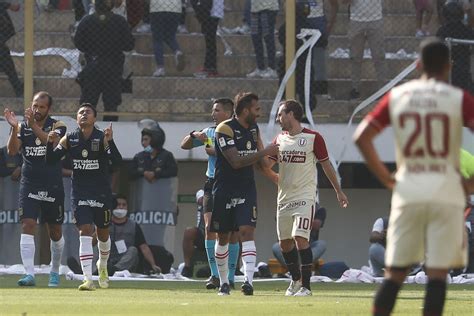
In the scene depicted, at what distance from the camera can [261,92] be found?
2172cm

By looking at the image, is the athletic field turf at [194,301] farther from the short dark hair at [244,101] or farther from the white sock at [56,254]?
the short dark hair at [244,101]

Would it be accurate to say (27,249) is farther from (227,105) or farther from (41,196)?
(227,105)

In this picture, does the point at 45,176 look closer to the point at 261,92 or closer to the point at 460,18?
the point at 261,92

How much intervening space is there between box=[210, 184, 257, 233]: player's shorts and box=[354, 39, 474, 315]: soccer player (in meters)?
6.16

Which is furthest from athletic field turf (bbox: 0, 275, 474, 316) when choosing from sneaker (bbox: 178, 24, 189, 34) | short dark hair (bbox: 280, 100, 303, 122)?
sneaker (bbox: 178, 24, 189, 34)

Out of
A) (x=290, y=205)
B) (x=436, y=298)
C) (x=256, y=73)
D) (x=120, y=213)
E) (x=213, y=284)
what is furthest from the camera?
(x=256, y=73)

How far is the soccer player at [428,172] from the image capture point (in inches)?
325

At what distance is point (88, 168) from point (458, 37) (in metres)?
7.28

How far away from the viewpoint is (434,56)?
8.36m

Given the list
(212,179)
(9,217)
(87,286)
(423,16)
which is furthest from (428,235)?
(423,16)

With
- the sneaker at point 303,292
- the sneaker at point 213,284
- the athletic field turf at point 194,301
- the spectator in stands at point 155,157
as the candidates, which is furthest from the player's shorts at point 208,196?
the spectator in stands at point 155,157

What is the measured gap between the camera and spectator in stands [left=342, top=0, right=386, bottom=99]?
69.7 ft

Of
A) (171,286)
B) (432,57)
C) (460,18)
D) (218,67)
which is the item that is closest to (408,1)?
(460,18)

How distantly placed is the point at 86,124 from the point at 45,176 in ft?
3.94
